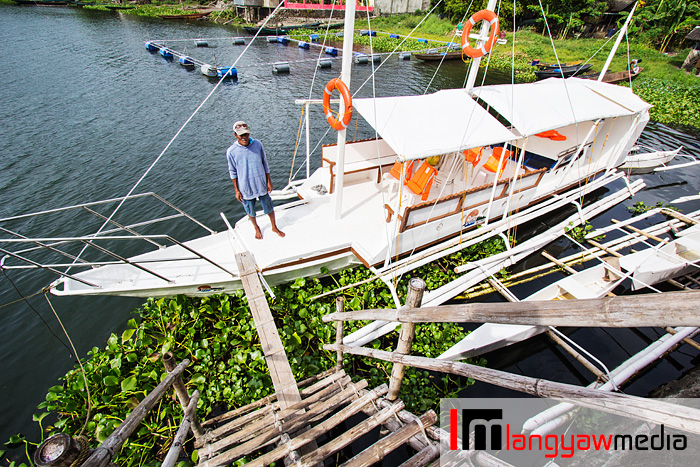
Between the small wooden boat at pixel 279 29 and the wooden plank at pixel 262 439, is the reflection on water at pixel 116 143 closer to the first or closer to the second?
the wooden plank at pixel 262 439

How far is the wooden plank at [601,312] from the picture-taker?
1.18 m

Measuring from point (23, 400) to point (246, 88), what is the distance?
21.1 metres

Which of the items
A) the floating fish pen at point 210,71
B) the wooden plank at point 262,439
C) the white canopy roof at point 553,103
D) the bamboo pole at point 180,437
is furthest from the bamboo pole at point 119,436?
the floating fish pen at point 210,71

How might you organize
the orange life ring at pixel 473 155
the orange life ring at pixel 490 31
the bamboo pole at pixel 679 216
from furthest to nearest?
the bamboo pole at pixel 679 216 → the orange life ring at pixel 473 155 → the orange life ring at pixel 490 31

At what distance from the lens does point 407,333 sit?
2.95 m

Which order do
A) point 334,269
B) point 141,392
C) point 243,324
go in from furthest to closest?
point 334,269
point 243,324
point 141,392

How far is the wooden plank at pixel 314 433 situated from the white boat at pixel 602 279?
7.87 feet

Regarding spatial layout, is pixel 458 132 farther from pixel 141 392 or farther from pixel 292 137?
pixel 292 137

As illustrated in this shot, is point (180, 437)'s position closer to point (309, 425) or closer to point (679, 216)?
point (309, 425)

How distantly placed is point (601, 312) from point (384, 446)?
8.01 ft

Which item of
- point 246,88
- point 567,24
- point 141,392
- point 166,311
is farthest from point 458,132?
point 567,24

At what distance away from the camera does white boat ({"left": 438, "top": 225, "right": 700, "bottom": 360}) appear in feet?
18.7

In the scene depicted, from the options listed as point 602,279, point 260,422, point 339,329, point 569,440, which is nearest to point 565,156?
point 602,279

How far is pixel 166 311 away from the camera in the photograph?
5875mm
